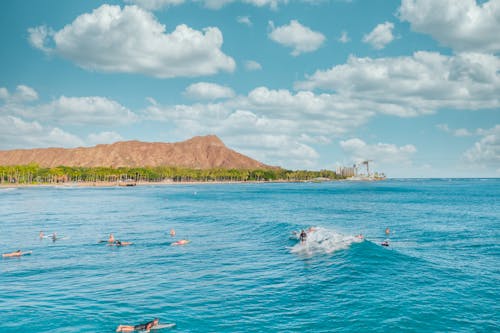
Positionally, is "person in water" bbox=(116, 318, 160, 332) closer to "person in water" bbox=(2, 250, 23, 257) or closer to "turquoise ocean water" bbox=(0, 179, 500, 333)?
"turquoise ocean water" bbox=(0, 179, 500, 333)

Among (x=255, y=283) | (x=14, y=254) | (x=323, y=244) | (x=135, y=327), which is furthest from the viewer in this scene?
(x=323, y=244)

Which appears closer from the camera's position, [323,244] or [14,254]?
[14,254]

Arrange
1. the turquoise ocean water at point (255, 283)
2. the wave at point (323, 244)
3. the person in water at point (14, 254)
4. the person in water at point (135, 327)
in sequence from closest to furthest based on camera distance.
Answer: the person in water at point (135, 327), the turquoise ocean water at point (255, 283), the person in water at point (14, 254), the wave at point (323, 244)

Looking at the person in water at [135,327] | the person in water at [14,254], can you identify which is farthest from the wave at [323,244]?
the person in water at [14,254]

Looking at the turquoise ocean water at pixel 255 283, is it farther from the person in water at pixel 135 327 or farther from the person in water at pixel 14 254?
the person in water at pixel 135 327

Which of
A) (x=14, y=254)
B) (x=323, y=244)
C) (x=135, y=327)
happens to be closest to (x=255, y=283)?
(x=135, y=327)

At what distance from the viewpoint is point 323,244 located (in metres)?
49.9

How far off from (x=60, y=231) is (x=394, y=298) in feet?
181

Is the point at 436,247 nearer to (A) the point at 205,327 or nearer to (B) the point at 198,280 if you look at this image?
(B) the point at 198,280

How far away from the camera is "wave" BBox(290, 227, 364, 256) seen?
152ft

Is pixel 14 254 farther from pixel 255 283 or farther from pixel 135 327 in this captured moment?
pixel 255 283

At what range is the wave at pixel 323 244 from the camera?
46216 millimetres

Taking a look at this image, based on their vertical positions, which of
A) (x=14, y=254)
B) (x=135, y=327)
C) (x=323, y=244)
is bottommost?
(x=14, y=254)

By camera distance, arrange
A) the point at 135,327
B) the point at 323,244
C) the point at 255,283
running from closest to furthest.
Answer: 1. the point at 135,327
2. the point at 255,283
3. the point at 323,244
